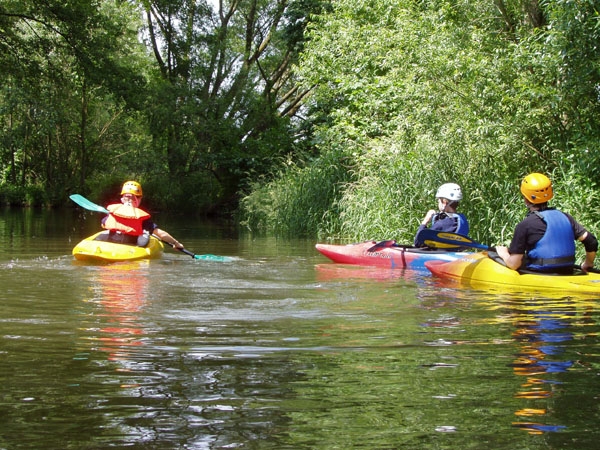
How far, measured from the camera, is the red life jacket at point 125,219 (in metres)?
9.96

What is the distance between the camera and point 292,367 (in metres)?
4.19

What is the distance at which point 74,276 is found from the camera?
8367 mm

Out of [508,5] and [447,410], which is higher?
[508,5]

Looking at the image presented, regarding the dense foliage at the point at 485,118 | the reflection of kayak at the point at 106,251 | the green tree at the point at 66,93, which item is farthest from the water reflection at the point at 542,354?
the green tree at the point at 66,93

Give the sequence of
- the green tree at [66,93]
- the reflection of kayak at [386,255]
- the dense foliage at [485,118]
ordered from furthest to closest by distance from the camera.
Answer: the green tree at [66,93], the dense foliage at [485,118], the reflection of kayak at [386,255]

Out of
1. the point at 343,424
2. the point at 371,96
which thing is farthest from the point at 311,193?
the point at 343,424

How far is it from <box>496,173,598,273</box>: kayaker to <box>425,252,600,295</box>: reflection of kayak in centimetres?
14

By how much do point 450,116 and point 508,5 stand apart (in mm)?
2834

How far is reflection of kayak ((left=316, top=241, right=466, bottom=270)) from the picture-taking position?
973 cm

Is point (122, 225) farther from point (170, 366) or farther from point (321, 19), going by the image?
point (321, 19)

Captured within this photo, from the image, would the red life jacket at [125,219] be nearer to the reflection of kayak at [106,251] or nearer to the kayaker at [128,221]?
the kayaker at [128,221]

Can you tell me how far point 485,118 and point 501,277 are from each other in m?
3.82

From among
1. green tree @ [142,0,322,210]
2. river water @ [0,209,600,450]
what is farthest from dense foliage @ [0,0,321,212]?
river water @ [0,209,600,450]

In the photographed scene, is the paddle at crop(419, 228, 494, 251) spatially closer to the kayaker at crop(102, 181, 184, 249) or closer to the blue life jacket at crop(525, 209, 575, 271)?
the blue life jacket at crop(525, 209, 575, 271)
